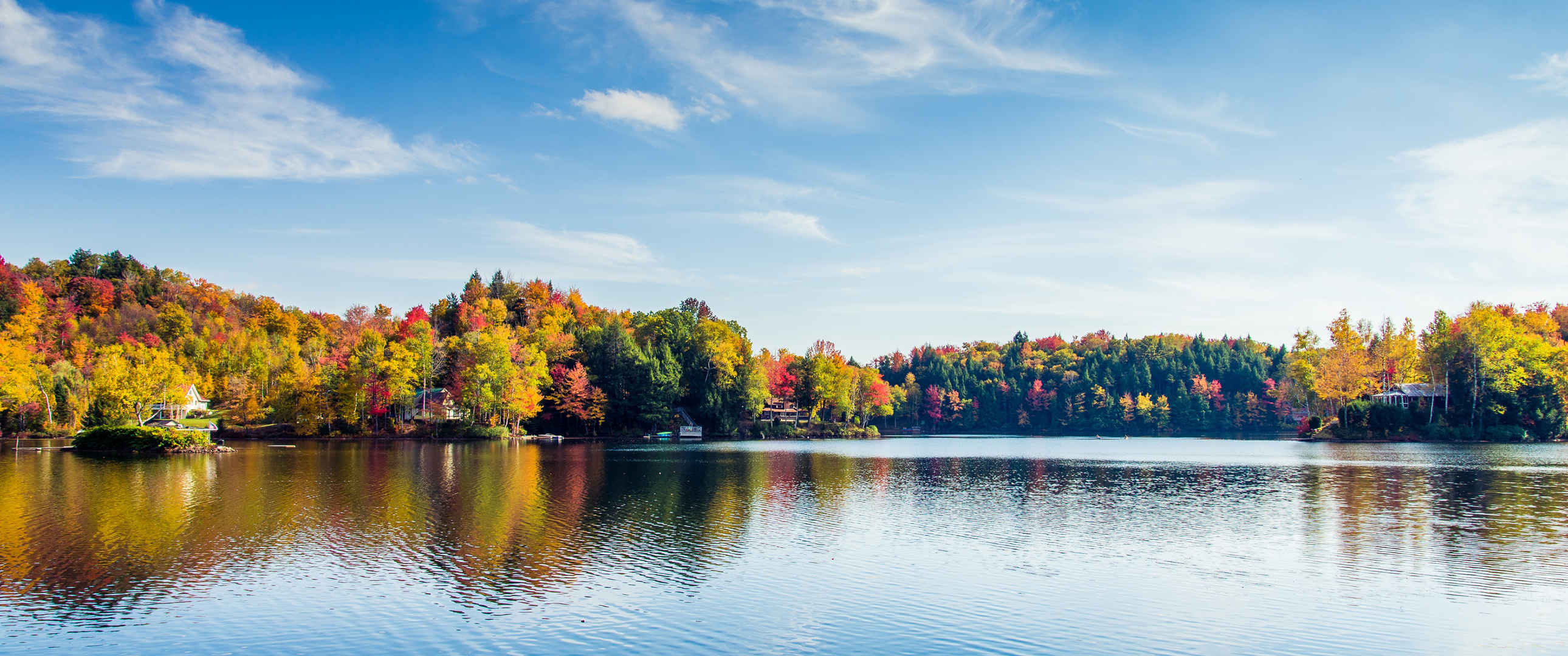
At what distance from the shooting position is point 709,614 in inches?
595

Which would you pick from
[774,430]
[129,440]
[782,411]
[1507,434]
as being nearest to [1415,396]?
[1507,434]

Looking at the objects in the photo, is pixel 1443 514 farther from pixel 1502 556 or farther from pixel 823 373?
pixel 823 373

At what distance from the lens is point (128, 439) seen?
53.2 metres

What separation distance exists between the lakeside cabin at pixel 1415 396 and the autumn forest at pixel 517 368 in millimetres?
589

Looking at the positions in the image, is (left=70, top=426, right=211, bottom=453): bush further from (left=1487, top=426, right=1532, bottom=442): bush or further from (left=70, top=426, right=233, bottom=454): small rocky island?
(left=1487, top=426, right=1532, bottom=442): bush

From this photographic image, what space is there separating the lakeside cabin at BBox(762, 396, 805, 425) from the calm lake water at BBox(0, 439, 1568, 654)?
249 ft

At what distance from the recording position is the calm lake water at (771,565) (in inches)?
539

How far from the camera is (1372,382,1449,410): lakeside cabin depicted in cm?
9369

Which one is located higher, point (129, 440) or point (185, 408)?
point (185, 408)

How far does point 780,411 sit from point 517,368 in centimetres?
4077

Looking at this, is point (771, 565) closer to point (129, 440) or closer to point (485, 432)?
point (129, 440)

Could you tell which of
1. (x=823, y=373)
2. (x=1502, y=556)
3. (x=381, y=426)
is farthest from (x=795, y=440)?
(x=1502, y=556)

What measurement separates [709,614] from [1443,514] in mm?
25509

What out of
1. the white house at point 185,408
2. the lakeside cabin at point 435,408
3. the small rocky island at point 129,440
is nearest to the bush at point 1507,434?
the lakeside cabin at point 435,408
